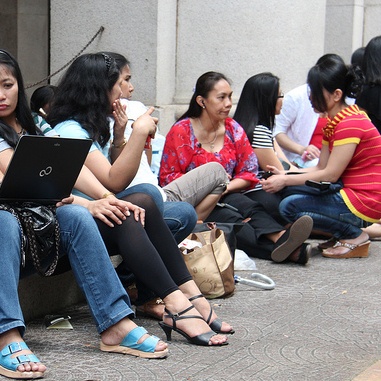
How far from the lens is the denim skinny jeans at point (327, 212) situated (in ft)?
24.4

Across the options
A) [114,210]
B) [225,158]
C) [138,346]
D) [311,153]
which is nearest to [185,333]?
[138,346]

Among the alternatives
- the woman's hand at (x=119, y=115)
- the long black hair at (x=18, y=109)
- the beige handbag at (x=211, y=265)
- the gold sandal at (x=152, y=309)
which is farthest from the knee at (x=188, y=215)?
the long black hair at (x=18, y=109)

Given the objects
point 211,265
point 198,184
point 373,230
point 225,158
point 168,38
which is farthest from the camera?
point 168,38

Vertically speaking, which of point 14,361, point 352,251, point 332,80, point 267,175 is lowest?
point 352,251

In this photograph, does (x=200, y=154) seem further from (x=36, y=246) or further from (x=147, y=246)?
(x=36, y=246)

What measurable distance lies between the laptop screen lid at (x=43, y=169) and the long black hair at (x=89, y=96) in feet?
2.18

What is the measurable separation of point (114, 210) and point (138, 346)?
0.71 meters

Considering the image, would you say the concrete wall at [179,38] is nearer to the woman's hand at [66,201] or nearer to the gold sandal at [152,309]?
the gold sandal at [152,309]

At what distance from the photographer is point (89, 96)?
17.8 ft

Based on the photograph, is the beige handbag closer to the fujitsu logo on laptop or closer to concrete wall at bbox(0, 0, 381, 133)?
the fujitsu logo on laptop

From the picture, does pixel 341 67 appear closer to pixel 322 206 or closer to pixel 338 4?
pixel 322 206

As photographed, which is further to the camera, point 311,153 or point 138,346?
point 311,153

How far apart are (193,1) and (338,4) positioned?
5.00m

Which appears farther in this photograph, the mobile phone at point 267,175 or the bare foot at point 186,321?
the mobile phone at point 267,175
